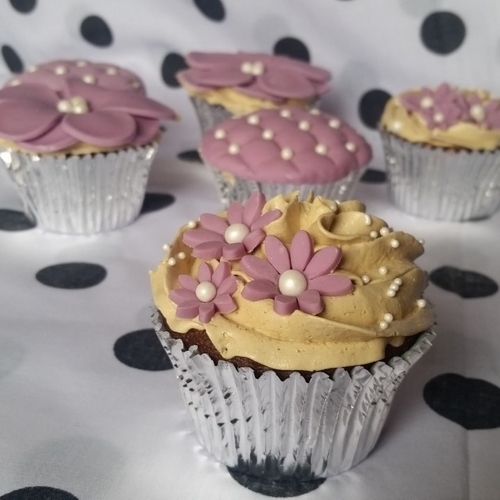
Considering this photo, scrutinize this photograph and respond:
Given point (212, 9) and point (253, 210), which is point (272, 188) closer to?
point (253, 210)

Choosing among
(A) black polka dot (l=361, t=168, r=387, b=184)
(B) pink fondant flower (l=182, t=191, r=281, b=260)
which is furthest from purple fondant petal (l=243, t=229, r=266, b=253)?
(A) black polka dot (l=361, t=168, r=387, b=184)

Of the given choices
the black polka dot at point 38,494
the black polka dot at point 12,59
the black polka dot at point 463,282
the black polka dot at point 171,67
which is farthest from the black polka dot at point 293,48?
the black polka dot at point 38,494

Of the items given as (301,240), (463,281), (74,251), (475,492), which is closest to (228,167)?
(74,251)

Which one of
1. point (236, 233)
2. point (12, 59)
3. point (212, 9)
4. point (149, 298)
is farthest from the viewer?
point (12, 59)

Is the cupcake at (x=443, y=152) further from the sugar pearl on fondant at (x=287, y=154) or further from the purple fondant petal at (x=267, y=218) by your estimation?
the purple fondant petal at (x=267, y=218)

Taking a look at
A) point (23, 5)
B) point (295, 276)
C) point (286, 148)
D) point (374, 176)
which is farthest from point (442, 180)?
point (23, 5)

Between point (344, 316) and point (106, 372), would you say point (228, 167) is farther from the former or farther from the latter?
point (344, 316)
